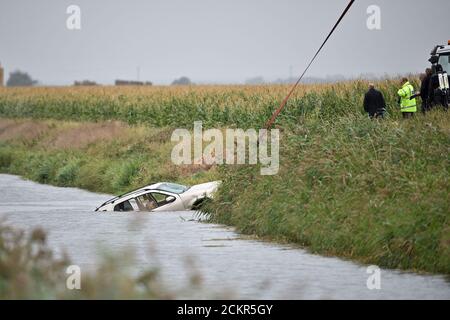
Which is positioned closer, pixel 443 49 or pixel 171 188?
pixel 171 188

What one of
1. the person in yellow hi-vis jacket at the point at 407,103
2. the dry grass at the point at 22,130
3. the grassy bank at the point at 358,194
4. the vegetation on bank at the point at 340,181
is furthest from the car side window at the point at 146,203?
the dry grass at the point at 22,130

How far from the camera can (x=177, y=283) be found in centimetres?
1650

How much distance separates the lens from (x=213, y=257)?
770 inches

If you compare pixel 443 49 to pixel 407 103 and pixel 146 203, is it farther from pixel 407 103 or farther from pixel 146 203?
pixel 146 203

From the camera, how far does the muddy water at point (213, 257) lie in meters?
15.2

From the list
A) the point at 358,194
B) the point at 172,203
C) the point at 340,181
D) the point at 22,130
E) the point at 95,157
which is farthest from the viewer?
the point at 22,130

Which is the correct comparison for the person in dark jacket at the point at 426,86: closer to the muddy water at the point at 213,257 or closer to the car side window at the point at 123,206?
the muddy water at the point at 213,257

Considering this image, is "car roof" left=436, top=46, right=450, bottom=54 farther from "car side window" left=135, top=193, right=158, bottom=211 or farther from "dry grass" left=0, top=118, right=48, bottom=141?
"dry grass" left=0, top=118, right=48, bottom=141

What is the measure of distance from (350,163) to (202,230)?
4507 mm

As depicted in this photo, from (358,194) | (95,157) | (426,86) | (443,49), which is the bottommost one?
(95,157)

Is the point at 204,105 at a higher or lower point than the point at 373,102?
lower

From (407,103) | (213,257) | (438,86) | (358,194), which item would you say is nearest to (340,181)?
(358,194)

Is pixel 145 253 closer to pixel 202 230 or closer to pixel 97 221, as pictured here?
pixel 202 230
